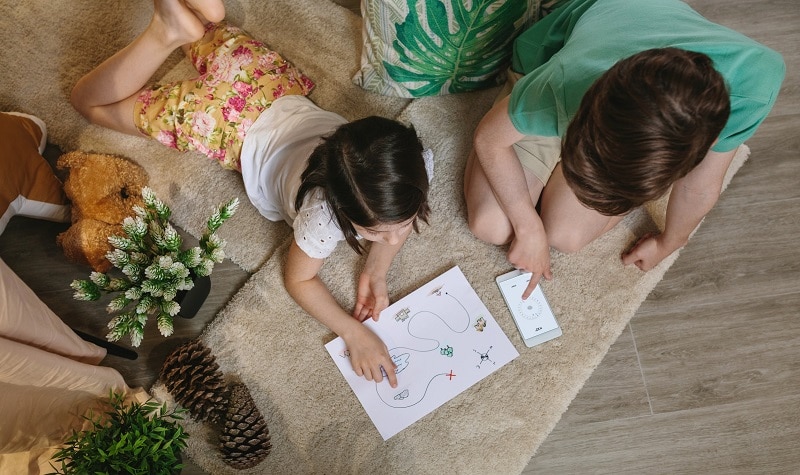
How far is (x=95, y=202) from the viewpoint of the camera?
42.4 inches

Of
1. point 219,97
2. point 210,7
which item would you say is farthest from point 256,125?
point 210,7

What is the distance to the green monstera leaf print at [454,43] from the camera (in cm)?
97

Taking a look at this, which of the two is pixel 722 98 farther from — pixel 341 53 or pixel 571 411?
pixel 341 53

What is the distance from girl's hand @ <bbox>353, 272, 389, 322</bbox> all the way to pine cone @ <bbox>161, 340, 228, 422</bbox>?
268 millimetres

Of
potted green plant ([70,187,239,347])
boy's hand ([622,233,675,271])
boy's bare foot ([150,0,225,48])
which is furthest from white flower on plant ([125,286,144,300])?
boy's hand ([622,233,675,271])

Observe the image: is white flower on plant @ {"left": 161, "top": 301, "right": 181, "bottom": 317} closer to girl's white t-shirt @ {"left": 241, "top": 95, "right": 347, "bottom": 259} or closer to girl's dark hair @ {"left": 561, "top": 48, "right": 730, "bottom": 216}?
girl's white t-shirt @ {"left": 241, "top": 95, "right": 347, "bottom": 259}

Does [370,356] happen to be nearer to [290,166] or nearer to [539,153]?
[290,166]

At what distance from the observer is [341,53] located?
4.14 feet

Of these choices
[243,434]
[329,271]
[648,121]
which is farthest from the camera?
[329,271]

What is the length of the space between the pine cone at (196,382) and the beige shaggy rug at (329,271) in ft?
0.18

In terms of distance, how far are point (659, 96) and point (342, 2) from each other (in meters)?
0.90

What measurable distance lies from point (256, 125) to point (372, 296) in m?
0.37

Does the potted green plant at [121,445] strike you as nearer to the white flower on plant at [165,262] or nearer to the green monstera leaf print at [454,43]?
the white flower on plant at [165,262]

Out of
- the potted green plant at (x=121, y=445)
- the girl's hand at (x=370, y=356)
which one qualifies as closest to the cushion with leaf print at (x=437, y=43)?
the girl's hand at (x=370, y=356)
